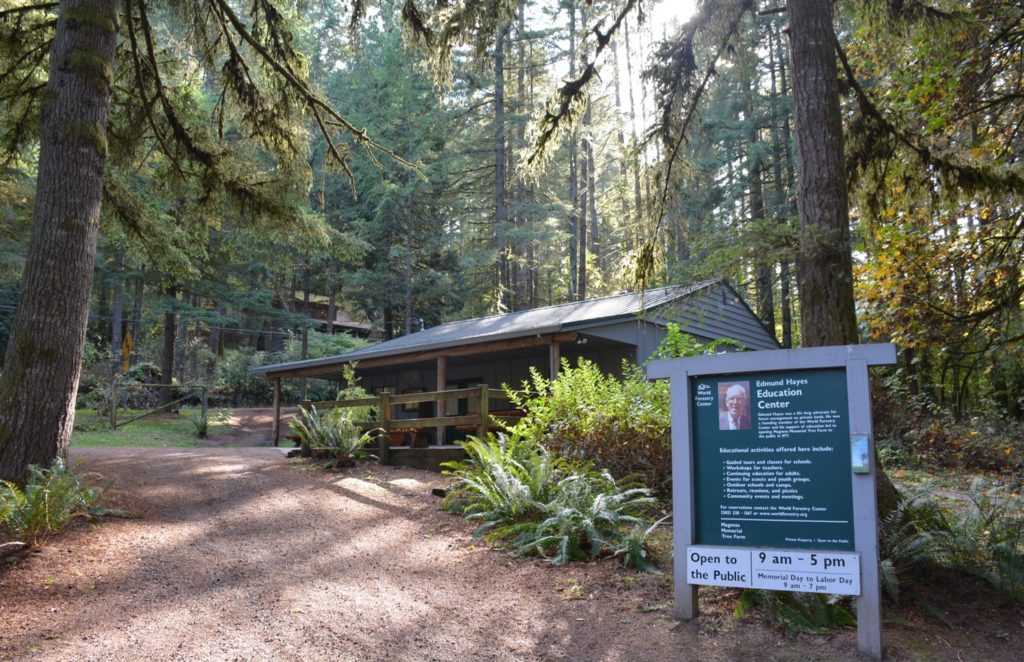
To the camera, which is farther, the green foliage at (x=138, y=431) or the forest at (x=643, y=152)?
the green foliage at (x=138, y=431)

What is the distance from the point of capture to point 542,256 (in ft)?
125

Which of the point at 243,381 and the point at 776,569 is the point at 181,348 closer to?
the point at 243,381

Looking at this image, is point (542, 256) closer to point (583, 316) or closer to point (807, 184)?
point (583, 316)

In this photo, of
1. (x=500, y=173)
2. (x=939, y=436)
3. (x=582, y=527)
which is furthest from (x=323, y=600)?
(x=500, y=173)

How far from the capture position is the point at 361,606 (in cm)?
479

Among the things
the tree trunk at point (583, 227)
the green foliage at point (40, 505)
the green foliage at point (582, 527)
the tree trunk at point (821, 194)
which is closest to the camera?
the green foliage at point (40, 505)

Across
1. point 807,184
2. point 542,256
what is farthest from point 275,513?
point 542,256

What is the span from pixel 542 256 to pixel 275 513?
31587 millimetres

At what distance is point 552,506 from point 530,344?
7656 mm

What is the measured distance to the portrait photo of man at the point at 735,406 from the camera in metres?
4.46

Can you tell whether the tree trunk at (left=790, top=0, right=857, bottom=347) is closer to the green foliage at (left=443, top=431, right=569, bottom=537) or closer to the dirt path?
the dirt path

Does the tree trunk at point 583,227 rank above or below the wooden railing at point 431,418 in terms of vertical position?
above

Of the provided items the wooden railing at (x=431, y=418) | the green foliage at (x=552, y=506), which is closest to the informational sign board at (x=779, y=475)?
the green foliage at (x=552, y=506)

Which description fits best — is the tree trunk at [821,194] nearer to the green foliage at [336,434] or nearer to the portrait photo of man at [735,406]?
the portrait photo of man at [735,406]
